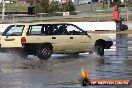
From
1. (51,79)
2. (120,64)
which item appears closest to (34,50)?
(120,64)

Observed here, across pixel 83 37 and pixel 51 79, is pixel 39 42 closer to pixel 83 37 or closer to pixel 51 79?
pixel 83 37

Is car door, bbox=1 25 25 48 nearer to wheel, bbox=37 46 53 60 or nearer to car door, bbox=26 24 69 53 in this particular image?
car door, bbox=26 24 69 53

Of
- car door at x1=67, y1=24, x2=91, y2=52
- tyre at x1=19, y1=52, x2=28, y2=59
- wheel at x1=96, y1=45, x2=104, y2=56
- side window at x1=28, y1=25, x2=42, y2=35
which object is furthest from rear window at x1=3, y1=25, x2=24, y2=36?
wheel at x1=96, y1=45, x2=104, y2=56

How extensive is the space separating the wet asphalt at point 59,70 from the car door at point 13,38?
65cm

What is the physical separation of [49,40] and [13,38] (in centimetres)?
149

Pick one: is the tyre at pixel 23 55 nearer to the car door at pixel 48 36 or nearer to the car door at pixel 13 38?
the car door at pixel 13 38

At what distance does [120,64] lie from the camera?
18.8 meters

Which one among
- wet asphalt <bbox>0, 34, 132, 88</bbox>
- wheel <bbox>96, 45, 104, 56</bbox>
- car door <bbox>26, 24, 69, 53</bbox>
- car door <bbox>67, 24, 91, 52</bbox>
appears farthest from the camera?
wheel <bbox>96, 45, 104, 56</bbox>

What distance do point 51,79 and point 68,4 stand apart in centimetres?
6632

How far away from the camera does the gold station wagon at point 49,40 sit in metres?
21.3

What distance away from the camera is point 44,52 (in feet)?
70.4

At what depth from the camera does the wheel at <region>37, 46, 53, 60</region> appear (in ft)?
70.1

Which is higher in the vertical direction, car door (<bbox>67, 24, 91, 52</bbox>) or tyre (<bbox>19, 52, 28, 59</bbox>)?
car door (<bbox>67, 24, 91, 52</bbox>)

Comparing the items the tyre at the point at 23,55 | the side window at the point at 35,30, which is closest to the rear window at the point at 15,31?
the side window at the point at 35,30
